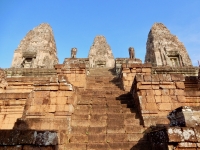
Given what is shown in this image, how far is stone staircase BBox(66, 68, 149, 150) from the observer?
3656mm

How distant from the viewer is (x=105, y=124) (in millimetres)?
4289

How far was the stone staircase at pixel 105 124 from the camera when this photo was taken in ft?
12.0

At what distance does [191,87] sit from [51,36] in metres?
28.3

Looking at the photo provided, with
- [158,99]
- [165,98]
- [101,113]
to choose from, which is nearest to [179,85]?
[165,98]

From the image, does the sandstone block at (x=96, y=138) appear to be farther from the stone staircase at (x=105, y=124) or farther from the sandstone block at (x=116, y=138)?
the sandstone block at (x=116, y=138)

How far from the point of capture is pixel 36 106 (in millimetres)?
4750

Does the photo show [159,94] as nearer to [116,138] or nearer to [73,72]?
[116,138]

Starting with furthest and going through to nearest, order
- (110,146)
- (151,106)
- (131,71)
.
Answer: (131,71), (151,106), (110,146)

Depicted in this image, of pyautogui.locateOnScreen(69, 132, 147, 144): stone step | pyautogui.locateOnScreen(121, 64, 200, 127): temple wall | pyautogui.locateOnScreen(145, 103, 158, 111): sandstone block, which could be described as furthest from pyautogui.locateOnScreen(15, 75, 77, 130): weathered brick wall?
pyautogui.locateOnScreen(145, 103, 158, 111): sandstone block

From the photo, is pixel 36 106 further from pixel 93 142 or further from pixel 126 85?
pixel 126 85

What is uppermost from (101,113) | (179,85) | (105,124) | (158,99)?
(179,85)

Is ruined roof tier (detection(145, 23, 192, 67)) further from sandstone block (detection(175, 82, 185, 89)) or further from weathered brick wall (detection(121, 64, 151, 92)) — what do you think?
sandstone block (detection(175, 82, 185, 89))

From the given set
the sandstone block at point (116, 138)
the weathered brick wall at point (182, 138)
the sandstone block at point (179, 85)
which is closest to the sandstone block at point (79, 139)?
the sandstone block at point (116, 138)

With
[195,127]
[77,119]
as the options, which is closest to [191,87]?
[195,127]
